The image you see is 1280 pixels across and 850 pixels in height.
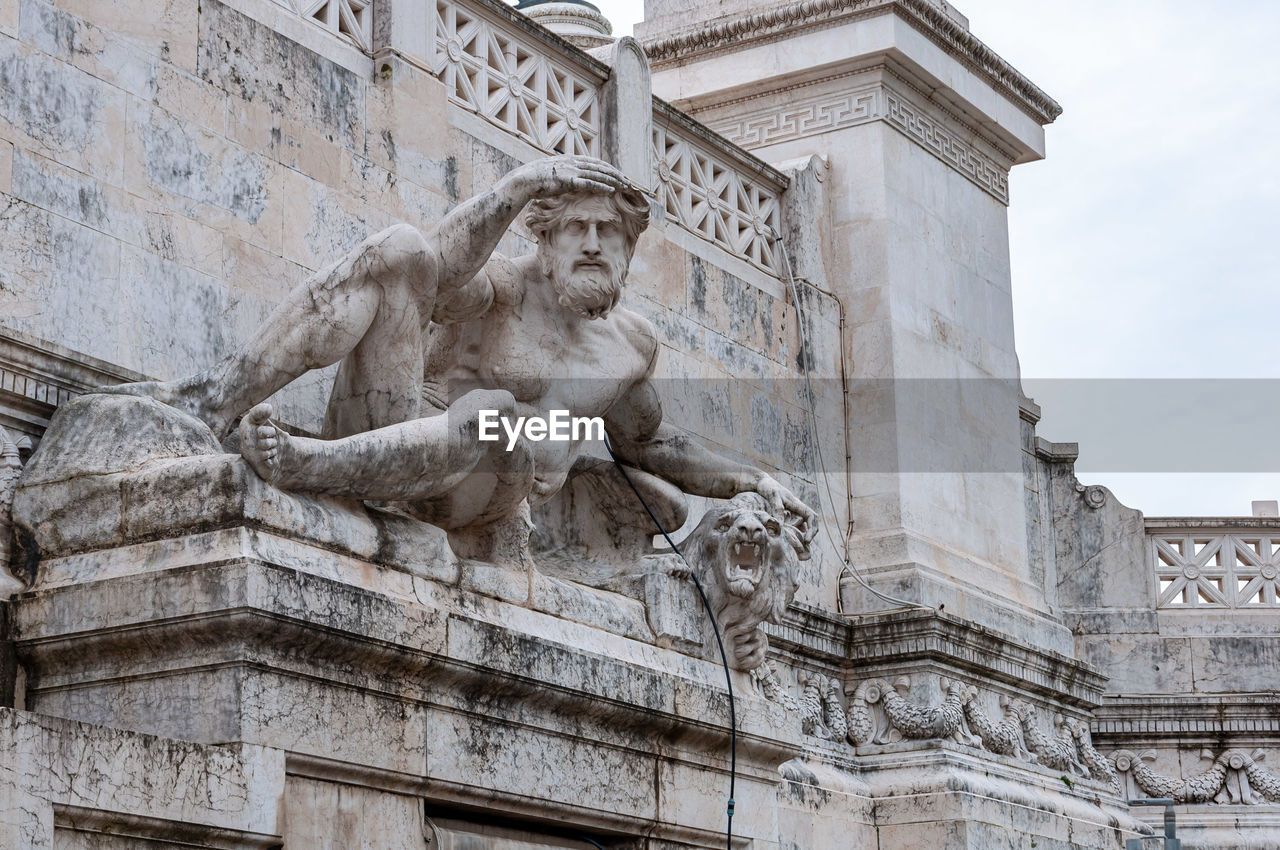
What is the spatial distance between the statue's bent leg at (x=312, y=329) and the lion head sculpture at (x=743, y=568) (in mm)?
1878

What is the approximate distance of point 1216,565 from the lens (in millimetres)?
15641

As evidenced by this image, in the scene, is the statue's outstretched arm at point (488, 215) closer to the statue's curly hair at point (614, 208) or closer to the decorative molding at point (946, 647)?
the statue's curly hair at point (614, 208)

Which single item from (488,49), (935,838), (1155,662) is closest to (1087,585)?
(1155,662)

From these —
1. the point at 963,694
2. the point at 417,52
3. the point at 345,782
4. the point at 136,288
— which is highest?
the point at 417,52

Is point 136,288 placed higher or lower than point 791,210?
lower

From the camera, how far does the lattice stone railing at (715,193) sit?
40.3ft

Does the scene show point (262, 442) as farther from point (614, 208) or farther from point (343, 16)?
point (343, 16)

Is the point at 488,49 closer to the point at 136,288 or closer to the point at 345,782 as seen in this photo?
the point at 136,288

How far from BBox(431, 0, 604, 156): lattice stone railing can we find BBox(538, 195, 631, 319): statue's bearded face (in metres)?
2.25

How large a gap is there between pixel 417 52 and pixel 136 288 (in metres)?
2.39

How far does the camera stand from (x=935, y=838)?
39.5 ft

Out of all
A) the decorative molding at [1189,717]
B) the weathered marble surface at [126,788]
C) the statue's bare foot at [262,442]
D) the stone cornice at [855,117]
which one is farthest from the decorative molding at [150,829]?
the decorative molding at [1189,717]

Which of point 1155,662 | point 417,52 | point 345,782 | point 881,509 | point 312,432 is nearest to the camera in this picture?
point 345,782

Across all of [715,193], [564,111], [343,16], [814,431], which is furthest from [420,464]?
[814,431]
